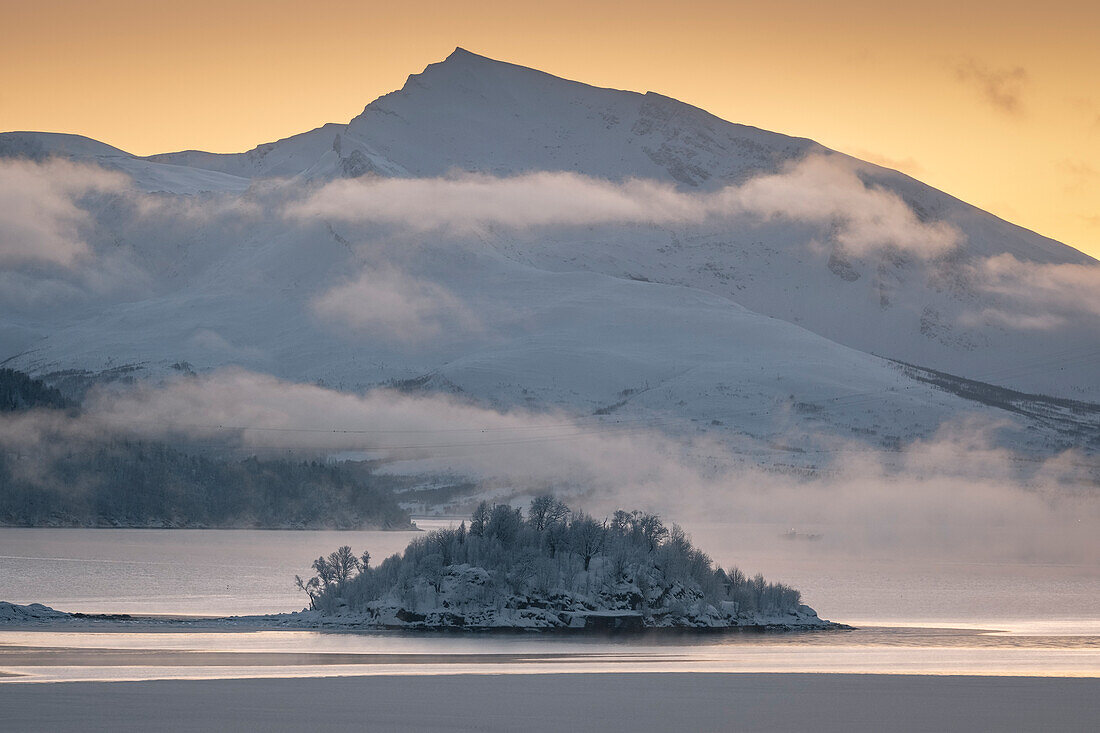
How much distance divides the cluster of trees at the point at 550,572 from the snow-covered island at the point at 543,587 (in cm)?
10

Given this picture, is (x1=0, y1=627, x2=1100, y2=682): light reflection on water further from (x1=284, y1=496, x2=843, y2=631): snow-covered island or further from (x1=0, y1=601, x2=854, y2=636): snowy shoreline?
(x1=284, y1=496, x2=843, y2=631): snow-covered island

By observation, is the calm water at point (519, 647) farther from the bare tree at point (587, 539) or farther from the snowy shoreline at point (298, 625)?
the bare tree at point (587, 539)

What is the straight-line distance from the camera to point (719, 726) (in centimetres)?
6281

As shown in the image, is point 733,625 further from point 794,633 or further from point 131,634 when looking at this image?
point 131,634

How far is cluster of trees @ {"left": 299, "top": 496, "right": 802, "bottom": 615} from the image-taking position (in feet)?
391

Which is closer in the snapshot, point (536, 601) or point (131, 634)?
point (131, 634)

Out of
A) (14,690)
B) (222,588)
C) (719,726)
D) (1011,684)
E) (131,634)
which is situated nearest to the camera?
(719,726)

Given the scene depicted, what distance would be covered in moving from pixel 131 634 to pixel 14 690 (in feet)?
110

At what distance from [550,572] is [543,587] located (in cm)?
192

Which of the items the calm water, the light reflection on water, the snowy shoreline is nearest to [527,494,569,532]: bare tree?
the snowy shoreline

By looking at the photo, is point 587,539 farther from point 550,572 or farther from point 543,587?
point 543,587

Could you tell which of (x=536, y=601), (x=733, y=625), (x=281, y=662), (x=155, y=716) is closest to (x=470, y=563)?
(x=536, y=601)

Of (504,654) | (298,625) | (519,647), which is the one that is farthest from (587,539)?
(504,654)

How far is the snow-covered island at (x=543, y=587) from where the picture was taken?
11719cm
